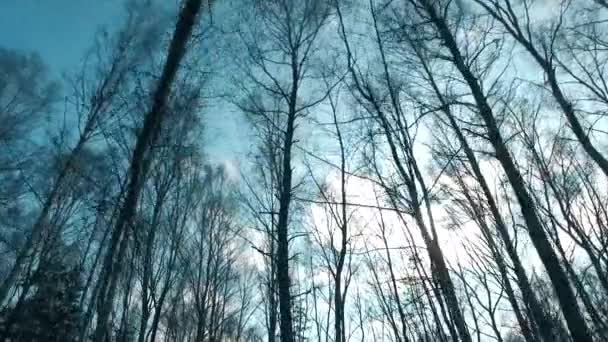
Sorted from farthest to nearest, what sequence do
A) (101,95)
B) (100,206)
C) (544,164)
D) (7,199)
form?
(101,95) < (7,199) < (544,164) < (100,206)

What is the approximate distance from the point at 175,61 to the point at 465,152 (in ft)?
23.5

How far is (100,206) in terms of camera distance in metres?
3.66

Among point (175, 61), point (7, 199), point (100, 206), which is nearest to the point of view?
point (175, 61)

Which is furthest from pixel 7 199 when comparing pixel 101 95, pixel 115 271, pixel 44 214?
pixel 115 271

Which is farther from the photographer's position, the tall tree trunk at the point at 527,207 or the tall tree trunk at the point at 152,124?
the tall tree trunk at the point at 527,207

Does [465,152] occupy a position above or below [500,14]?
below

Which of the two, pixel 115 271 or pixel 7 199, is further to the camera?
pixel 7 199

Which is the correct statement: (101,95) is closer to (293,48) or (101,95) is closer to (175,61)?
(293,48)

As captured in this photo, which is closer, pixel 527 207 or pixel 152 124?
pixel 152 124

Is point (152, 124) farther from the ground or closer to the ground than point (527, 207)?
farther from the ground

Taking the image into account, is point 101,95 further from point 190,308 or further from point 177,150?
point 190,308

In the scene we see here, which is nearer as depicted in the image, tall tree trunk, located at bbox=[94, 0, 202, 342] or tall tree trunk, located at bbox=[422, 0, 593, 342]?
tall tree trunk, located at bbox=[94, 0, 202, 342]

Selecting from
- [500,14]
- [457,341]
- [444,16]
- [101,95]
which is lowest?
[457,341]

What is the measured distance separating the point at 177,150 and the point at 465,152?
771 centimetres
